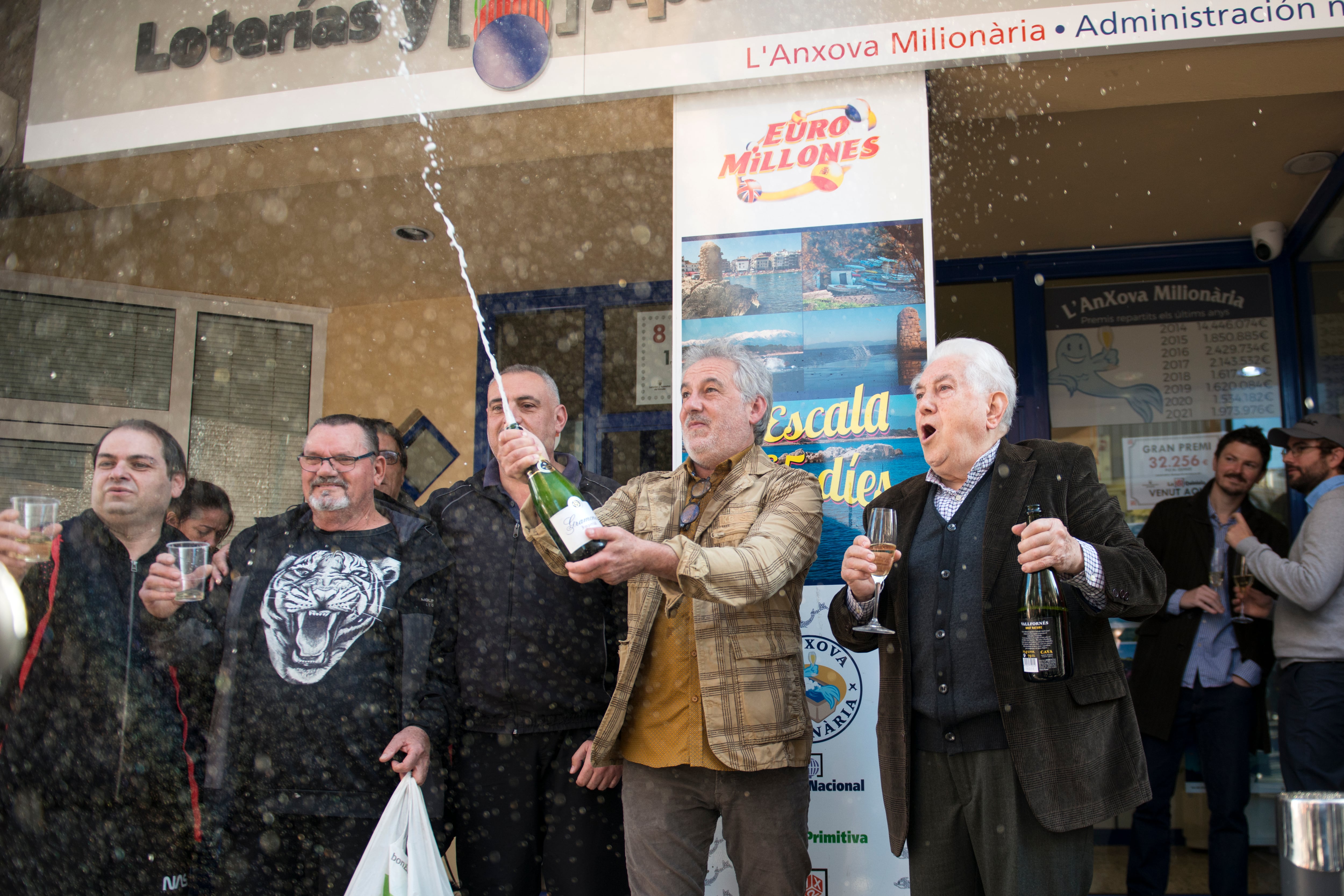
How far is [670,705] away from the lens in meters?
2.45

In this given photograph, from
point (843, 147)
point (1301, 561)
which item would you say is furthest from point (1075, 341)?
point (843, 147)

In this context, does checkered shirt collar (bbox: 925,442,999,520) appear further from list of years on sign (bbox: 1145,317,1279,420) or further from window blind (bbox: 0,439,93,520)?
window blind (bbox: 0,439,93,520)

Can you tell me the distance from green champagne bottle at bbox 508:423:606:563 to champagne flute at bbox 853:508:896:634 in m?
0.67

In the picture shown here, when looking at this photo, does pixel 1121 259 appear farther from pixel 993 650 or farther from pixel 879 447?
pixel 993 650

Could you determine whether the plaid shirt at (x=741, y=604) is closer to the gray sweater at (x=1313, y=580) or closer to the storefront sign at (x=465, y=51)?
the storefront sign at (x=465, y=51)

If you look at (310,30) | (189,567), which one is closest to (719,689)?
(189,567)

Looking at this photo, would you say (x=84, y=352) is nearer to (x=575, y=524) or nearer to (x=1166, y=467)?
(x=575, y=524)

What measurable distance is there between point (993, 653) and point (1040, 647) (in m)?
0.11

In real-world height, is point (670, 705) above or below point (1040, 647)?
below

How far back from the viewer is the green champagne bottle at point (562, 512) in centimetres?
204

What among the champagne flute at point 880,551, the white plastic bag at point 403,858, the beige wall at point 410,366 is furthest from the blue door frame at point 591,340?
the champagne flute at point 880,551

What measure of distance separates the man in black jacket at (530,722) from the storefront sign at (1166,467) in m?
4.22

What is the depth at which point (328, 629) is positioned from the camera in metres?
2.93

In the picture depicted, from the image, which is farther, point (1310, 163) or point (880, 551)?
point (1310, 163)
